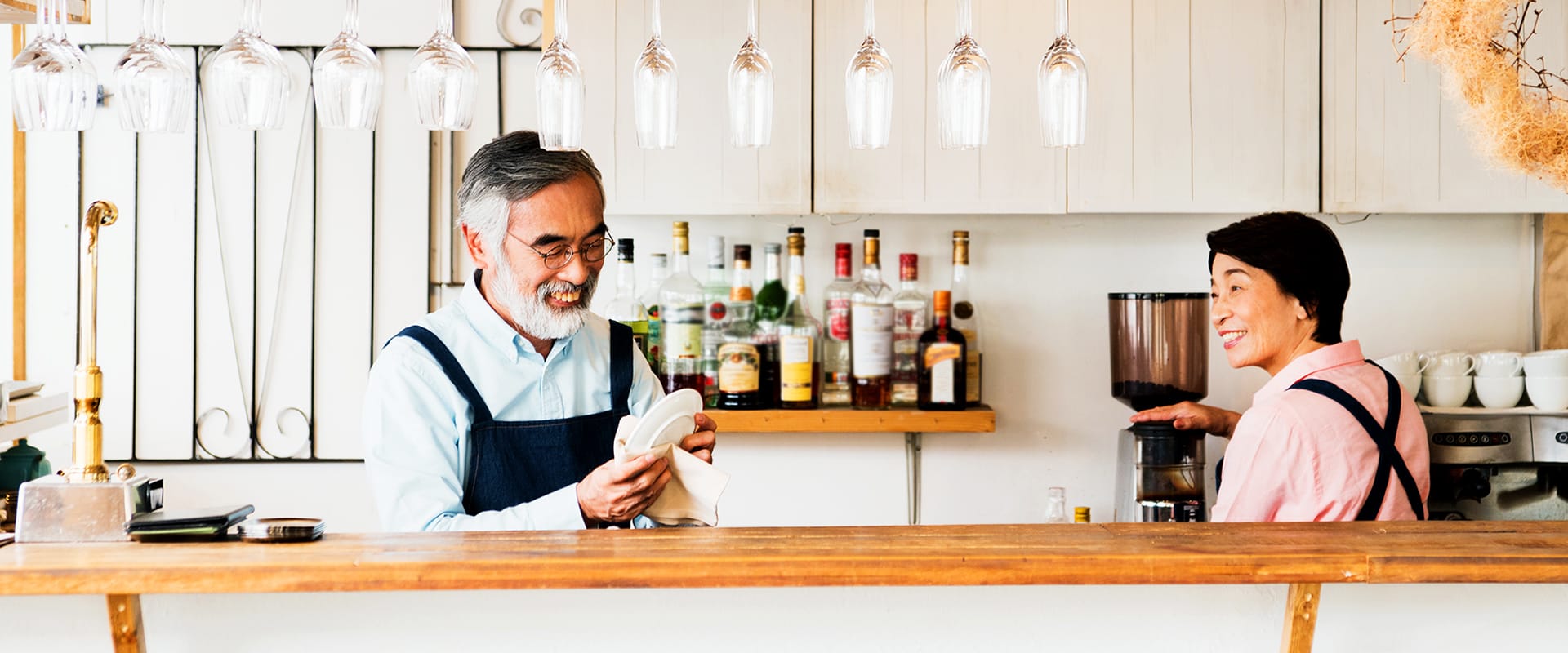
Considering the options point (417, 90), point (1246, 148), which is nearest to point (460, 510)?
point (417, 90)

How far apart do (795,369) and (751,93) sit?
Answer: 1.29m

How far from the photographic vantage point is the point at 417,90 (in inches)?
58.6

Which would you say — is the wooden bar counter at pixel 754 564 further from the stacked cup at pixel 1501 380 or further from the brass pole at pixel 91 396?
the stacked cup at pixel 1501 380

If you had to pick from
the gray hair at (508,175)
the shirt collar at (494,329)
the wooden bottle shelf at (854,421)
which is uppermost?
the gray hair at (508,175)

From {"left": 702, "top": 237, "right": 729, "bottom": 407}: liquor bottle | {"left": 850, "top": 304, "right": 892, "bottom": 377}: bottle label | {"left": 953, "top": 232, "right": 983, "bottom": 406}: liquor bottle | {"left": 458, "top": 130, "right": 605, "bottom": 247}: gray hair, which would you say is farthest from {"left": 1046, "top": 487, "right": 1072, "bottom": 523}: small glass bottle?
{"left": 458, "top": 130, "right": 605, "bottom": 247}: gray hair

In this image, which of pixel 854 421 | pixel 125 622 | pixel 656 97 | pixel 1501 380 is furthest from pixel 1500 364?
pixel 125 622

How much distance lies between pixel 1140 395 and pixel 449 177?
67.1 inches

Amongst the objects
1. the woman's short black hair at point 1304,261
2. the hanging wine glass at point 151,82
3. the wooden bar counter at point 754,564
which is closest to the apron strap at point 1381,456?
the woman's short black hair at point 1304,261

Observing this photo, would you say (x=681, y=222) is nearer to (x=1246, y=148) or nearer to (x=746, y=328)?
(x=746, y=328)

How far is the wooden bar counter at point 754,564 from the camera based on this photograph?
3.99 ft

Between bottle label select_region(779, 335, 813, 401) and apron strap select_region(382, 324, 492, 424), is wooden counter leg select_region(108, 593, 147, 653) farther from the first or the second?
bottle label select_region(779, 335, 813, 401)

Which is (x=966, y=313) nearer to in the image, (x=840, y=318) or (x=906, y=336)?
(x=906, y=336)

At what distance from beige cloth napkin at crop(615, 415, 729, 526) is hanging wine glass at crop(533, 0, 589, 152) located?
14.4 inches

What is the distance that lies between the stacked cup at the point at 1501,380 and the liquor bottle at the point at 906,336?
119 cm
